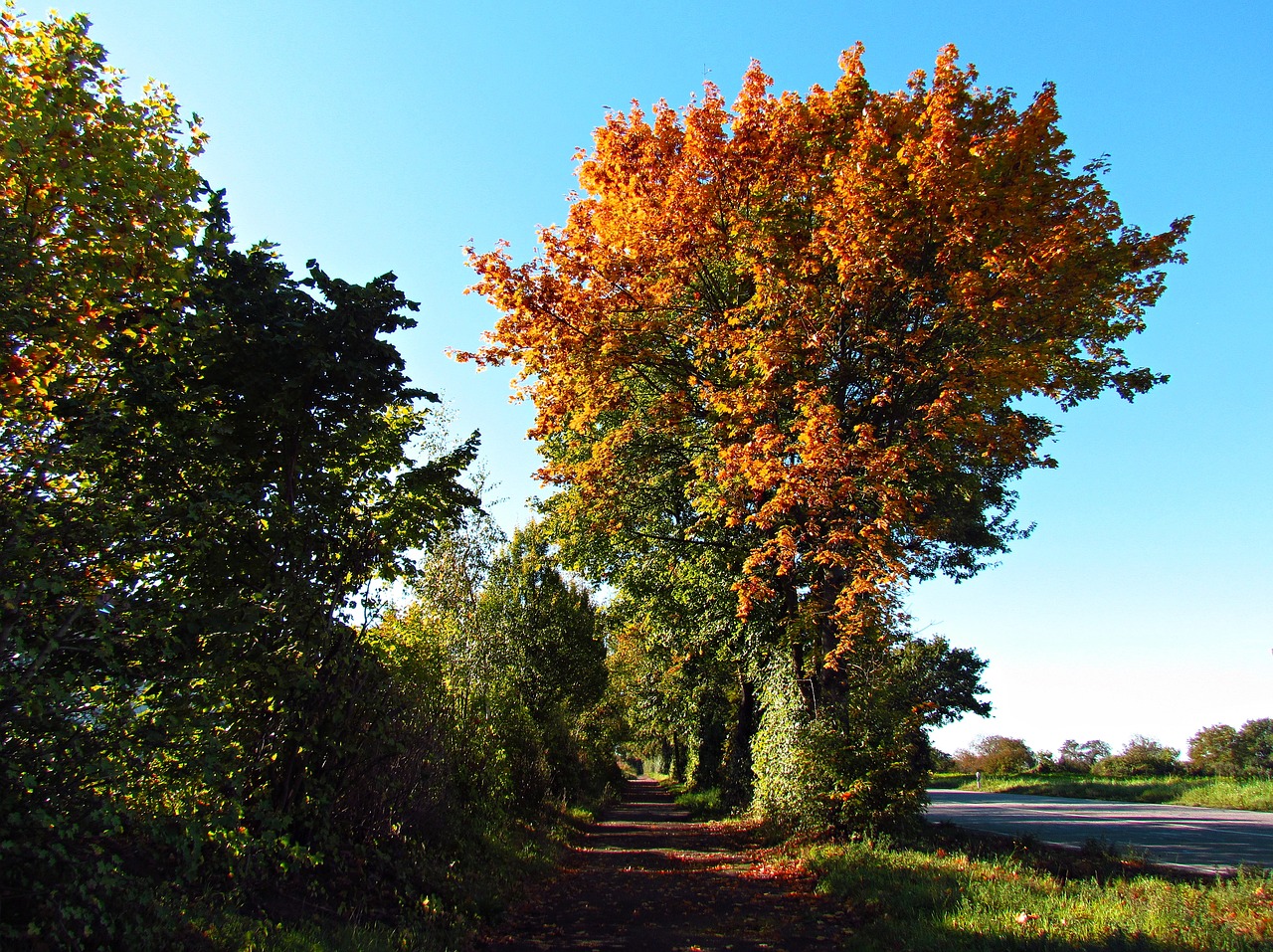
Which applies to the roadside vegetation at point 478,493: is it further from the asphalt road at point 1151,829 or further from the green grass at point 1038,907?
the asphalt road at point 1151,829

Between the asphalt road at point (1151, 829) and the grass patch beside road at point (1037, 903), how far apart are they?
280cm

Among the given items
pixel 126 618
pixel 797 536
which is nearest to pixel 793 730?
pixel 797 536

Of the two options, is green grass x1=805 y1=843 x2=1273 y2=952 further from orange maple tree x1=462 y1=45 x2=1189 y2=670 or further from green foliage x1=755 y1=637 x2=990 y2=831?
orange maple tree x1=462 y1=45 x2=1189 y2=670

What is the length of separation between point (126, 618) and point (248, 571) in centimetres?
179

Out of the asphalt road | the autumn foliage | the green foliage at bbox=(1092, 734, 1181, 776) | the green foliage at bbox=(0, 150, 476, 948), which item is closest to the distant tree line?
the green foliage at bbox=(1092, 734, 1181, 776)

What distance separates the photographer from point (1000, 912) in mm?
6410

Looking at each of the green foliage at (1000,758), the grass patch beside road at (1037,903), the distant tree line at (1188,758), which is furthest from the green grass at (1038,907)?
the green foliage at (1000,758)

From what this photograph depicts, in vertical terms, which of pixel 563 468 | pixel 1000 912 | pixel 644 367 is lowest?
pixel 1000 912

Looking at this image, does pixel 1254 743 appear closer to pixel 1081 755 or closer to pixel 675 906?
pixel 1081 755

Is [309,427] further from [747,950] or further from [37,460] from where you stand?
[747,950]

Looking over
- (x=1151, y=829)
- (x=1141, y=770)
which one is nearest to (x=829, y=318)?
(x=1151, y=829)

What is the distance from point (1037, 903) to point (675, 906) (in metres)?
4.26

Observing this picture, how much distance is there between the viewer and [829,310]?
11.4m

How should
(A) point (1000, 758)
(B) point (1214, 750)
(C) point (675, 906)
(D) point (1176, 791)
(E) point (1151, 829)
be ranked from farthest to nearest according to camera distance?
(A) point (1000, 758) → (B) point (1214, 750) → (D) point (1176, 791) → (E) point (1151, 829) → (C) point (675, 906)
